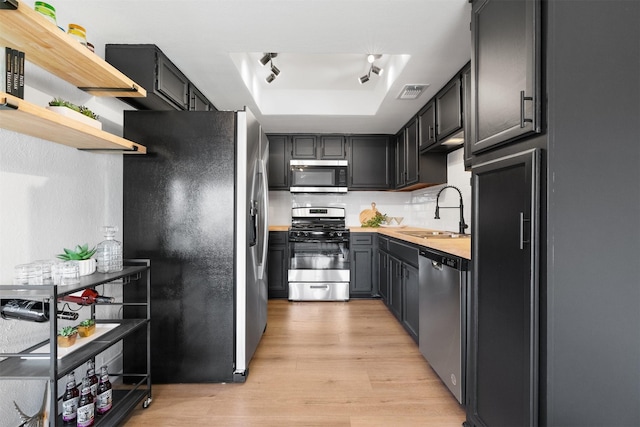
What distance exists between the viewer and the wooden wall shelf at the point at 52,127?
3.67ft

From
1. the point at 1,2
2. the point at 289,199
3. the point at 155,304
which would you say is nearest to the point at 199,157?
the point at 155,304

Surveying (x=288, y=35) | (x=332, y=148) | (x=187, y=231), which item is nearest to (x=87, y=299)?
(x=187, y=231)

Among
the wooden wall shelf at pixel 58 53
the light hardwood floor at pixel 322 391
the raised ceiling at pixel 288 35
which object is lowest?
the light hardwood floor at pixel 322 391

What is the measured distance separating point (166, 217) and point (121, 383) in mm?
1142

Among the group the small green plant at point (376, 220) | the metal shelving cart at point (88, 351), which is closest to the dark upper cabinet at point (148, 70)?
the metal shelving cart at point (88, 351)

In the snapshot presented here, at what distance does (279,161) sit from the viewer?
454 cm

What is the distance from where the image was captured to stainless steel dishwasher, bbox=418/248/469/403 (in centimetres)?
177

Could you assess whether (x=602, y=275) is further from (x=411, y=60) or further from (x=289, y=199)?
(x=289, y=199)

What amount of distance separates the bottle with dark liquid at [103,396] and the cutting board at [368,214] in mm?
3589

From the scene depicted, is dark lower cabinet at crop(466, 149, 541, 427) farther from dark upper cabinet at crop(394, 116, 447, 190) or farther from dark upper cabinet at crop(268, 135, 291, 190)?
dark upper cabinet at crop(268, 135, 291, 190)

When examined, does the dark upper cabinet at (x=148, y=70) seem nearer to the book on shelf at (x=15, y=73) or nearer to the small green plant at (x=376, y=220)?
the book on shelf at (x=15, y=73)

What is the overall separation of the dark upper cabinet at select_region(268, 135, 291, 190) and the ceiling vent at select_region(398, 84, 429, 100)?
193 centimetres

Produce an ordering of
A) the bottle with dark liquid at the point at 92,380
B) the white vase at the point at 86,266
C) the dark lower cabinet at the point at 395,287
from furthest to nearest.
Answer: the dark lower cabinet at the point at 395,287, the bottle with dark liquid at the point at 92,380, the white vase at the point at 86,266

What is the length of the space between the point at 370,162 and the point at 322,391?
3203 mm
